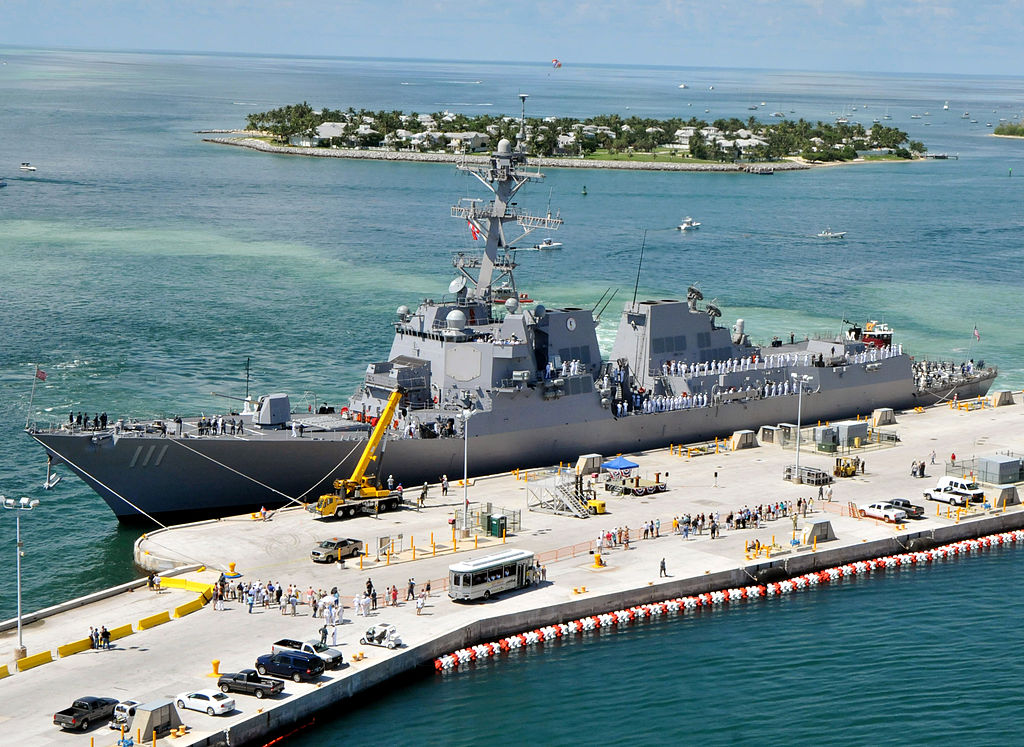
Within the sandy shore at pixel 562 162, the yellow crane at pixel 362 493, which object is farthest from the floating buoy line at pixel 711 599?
the sandy shore at pixel 562 162

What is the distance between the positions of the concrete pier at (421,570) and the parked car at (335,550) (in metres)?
0.46

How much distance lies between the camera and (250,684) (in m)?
32.2

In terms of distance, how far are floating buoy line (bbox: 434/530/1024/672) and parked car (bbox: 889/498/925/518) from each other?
173 centimetres

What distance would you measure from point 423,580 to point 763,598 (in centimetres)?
1148

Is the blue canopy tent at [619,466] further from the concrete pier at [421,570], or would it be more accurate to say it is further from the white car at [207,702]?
the white car at [207,702]

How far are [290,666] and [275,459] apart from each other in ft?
53.8

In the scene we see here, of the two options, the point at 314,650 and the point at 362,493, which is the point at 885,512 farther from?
the point at 314,650

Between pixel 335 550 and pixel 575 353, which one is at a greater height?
pixel 575 353

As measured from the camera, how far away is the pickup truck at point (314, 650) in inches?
1341

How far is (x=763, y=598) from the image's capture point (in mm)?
43188

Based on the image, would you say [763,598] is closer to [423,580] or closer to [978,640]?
[978,640]

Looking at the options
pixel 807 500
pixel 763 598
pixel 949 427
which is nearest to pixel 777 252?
pixel 949 427

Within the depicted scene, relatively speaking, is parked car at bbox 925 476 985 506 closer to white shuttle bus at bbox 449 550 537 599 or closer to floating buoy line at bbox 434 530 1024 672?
floating buoy line at bbox 434 530 1024 672

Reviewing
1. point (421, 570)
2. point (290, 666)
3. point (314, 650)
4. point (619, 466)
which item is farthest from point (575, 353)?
point (290, 666)
